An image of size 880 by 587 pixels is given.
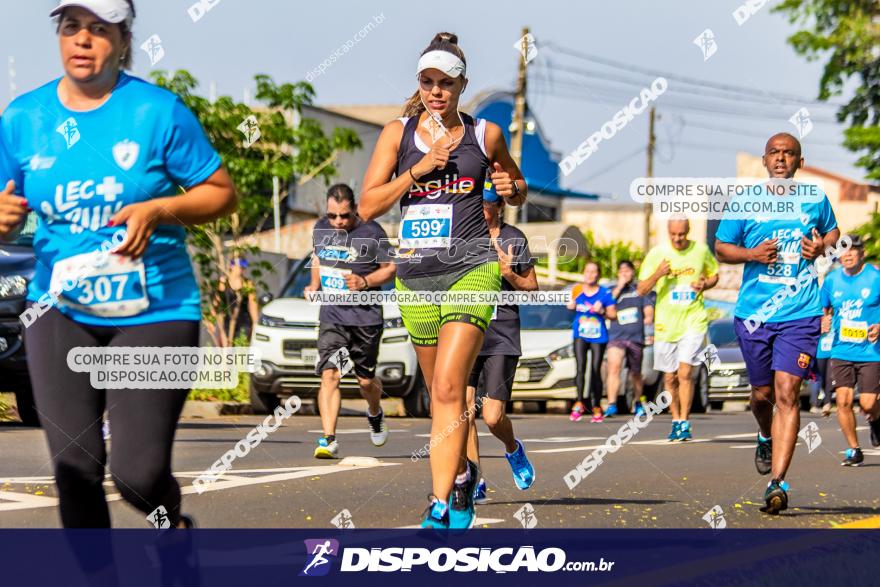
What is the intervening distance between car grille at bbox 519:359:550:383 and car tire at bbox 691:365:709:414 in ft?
12.8

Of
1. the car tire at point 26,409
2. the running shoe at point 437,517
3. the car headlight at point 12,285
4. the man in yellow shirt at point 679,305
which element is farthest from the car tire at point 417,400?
the running shoe at point 437,517

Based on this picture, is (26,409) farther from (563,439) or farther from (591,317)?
(591,317)

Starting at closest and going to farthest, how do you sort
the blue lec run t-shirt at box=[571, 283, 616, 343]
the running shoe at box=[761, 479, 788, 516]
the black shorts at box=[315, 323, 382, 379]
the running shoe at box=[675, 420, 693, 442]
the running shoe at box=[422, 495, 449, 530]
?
the running shoe at box=[422, 495, 449, 530] < the running shoe at box=[761, 479, 788, 516] < the black shorts at box=[315, 323, 382, 379] < the running shoe at box=[675, 420, 693, 442] < the blue lec run t-shirt at box=[571, 283, 616, 343]

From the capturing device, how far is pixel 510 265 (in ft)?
30.7

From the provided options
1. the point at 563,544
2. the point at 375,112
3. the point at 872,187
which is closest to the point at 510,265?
the point at 563,544

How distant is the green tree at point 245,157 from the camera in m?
20.9

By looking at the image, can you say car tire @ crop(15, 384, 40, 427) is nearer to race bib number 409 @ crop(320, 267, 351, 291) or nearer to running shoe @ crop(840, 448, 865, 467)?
race bib number 409 @ crop(320, 267, 351, 291)

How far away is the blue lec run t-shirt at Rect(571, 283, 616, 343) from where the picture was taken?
738 inches

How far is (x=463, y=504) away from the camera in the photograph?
666 centimetres

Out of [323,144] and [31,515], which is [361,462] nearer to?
[31,515]

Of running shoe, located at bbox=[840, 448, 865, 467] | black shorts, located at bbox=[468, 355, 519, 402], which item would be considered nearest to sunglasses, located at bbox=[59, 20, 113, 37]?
black shorts, located at bbox=[468, 355, 519, 402]

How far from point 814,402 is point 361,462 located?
1624 cm

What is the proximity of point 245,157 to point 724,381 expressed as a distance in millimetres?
8683

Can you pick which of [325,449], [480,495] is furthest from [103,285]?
[325,449]
